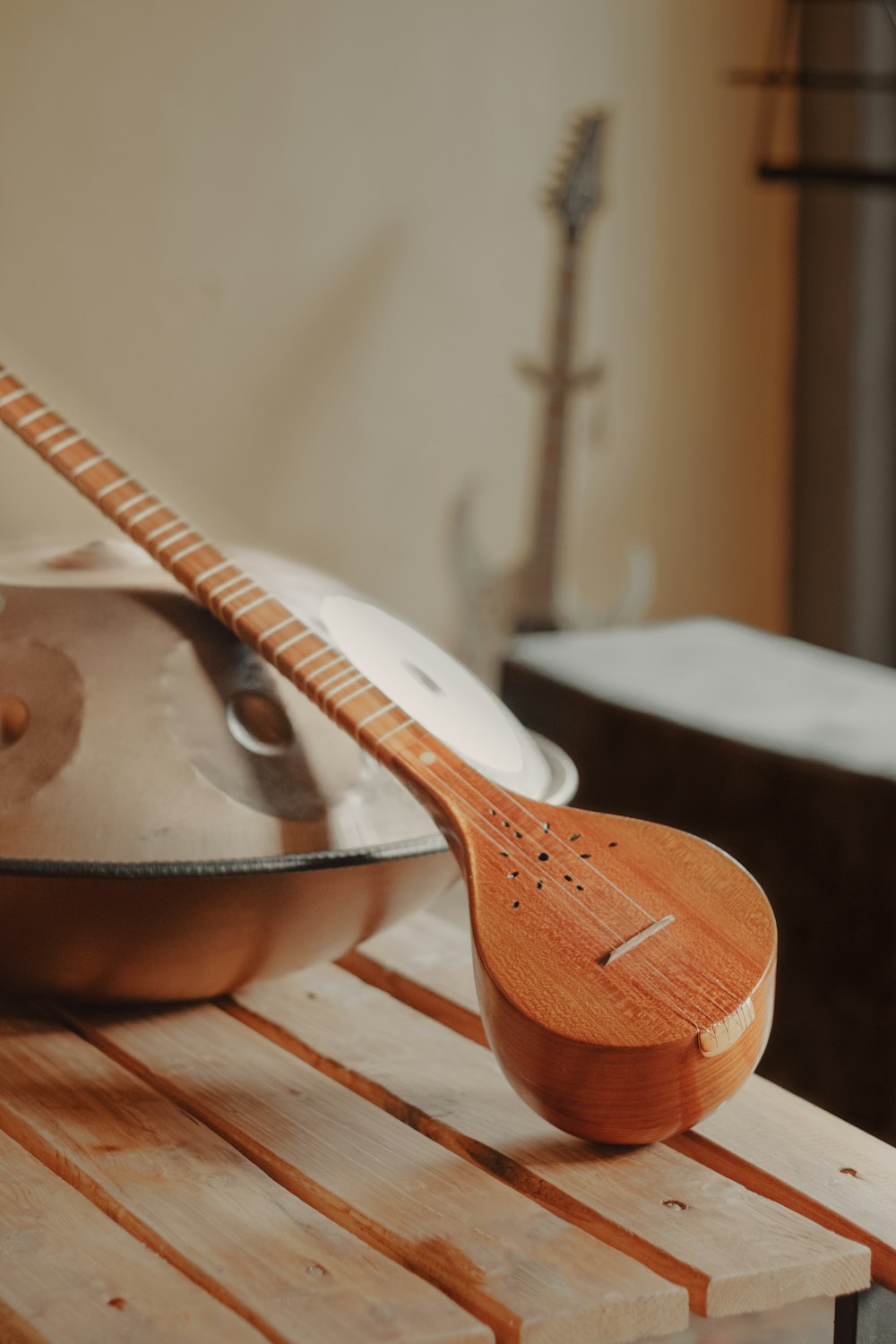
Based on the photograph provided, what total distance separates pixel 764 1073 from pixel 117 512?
0.90m

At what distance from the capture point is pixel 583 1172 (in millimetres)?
603

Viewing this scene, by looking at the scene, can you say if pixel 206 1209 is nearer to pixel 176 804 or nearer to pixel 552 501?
pixel 176 804

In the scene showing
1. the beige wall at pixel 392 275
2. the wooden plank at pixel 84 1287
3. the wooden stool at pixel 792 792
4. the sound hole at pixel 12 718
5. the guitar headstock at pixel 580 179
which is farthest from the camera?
the guitar headstock at pixel 580 179

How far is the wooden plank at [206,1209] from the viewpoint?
0.50m

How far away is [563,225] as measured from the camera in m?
2.42

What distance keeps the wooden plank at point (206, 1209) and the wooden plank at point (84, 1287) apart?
0.01 m

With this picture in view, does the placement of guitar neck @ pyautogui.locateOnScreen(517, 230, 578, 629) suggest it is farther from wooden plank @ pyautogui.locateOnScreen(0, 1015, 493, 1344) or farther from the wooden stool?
wooden plank @ pyautogui.locateOnScreen(0, 1015, 493, 1344)

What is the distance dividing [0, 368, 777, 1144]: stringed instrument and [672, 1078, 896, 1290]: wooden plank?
6 cm

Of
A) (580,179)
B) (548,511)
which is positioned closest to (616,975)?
(548,511)

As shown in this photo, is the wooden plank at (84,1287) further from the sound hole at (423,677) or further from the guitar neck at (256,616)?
the sound hole at (423,677)

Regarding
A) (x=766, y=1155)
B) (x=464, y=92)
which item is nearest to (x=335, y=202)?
(x=464, y=92)

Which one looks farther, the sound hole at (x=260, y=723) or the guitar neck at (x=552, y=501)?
the guitar neck at (x=552, y=501)

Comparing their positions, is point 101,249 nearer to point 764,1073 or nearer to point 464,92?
point 464,92

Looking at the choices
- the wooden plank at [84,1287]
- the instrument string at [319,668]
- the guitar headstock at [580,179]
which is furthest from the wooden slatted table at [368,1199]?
the guitar headstock at [580,179]
